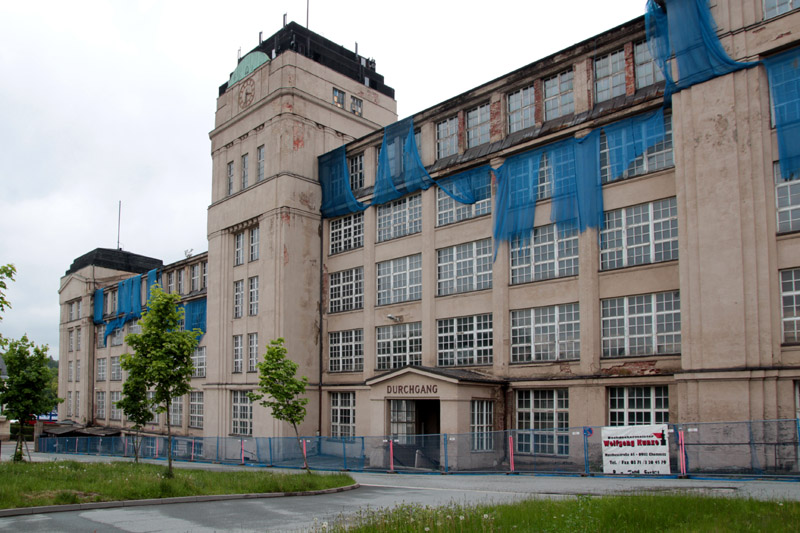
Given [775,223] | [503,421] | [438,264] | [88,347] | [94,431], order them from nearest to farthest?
[775,223], [503,421], [438,264], [94,431], [88,347]

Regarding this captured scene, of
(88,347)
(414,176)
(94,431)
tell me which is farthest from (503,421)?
(88,347)

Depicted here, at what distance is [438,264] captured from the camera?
34562 millimetres

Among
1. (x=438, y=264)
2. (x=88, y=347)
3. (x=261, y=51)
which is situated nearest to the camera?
(x=438, y=264)

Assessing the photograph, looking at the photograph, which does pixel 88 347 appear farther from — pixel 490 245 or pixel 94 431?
pixel 490 245

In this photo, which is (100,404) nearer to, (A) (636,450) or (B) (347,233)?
(B) (347,233)

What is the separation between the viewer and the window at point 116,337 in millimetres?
64375

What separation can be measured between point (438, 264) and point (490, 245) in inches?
134

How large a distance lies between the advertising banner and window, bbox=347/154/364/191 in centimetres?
2158

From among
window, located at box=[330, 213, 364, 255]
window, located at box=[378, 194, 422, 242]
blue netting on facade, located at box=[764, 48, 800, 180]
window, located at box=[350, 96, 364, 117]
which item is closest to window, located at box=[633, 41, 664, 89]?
blue netting on facade, located at box=[764, 48, 800, 180]

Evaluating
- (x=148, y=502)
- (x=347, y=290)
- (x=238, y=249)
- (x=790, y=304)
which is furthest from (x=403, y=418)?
(x=238, y=249)

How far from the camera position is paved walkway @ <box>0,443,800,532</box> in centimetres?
1439

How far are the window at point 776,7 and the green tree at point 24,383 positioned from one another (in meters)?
35.7

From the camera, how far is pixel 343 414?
39281 millimetres

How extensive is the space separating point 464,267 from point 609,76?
1040cm
